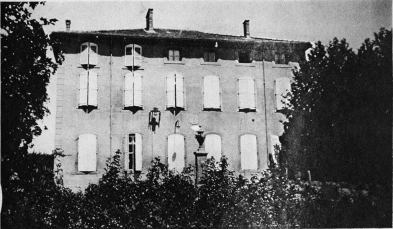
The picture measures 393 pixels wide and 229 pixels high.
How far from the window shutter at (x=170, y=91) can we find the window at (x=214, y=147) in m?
0.79

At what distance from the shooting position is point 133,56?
6.04 meters

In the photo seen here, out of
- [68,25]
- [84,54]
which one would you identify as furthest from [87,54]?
[68,25]

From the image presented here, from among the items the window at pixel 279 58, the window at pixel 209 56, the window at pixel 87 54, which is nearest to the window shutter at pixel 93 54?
the window at pixel 87 54

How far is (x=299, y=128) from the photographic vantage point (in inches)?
223

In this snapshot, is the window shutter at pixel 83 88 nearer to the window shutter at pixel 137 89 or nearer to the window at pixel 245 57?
the window shutter at pixel 137 89

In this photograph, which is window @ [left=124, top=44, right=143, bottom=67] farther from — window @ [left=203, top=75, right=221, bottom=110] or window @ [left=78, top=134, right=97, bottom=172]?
window @ [left=78, top=134, right=97, bottom=172]

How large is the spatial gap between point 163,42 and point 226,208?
2.87 meters

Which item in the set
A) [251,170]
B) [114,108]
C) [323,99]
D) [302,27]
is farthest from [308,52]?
[114,108]

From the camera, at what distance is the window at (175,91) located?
5.82m

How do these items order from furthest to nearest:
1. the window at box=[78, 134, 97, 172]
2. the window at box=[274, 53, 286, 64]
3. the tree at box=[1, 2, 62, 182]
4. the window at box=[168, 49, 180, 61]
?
the window at box=[168, 49, 180, 61]
the window at box=[274, 53, 286, 64]
the window at box=[78, 134, 97, 172]
the tree at box=[1, 2, 62, 182]

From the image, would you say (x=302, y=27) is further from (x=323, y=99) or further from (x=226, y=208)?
(x=226, y=208)

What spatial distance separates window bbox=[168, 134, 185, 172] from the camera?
550 cm

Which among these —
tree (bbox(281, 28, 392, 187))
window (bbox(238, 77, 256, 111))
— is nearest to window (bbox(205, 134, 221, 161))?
window (bbox(238, 77, 256, 111))

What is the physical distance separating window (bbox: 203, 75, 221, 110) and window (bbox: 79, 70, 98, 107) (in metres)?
1.72
